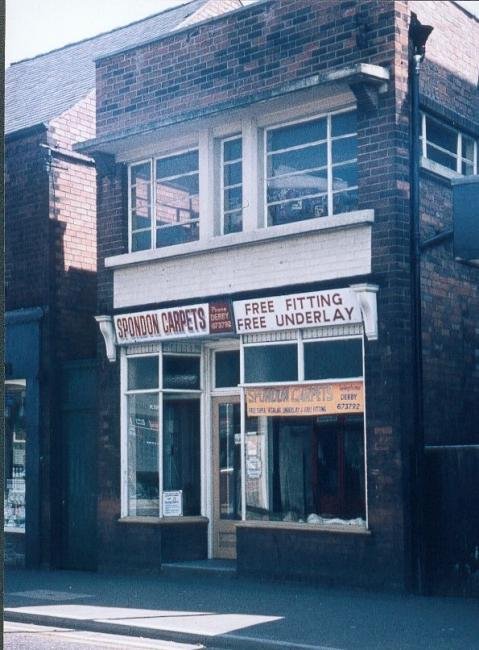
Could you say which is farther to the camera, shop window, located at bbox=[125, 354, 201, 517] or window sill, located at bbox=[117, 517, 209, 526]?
shop window, located at bbox=[125, 354, 201, 517]

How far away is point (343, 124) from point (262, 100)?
1105 mm

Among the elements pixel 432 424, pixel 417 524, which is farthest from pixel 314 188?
pixel 417 524

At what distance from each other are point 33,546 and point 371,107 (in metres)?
8.81

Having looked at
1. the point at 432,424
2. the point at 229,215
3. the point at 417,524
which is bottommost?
the point at 417,524

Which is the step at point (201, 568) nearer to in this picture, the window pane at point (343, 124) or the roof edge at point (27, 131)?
the window pane at point (343, 124)

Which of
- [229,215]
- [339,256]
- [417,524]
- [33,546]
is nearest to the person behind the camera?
[417,524]

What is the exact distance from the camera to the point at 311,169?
1324 cm

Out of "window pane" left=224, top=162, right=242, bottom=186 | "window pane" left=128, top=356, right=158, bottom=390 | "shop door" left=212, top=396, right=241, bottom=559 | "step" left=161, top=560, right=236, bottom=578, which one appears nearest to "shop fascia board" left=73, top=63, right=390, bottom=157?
"window pane" left=224, top=162, right=242, bottom=186

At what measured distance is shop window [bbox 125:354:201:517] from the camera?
1470 centimetres

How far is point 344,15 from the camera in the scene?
42.2 feet

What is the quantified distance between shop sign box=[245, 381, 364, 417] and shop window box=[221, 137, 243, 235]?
2.40 meters

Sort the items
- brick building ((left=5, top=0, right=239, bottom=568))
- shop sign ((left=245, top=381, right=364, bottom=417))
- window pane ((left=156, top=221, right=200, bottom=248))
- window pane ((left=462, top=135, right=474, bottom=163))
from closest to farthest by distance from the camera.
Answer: shop sign ((left=245, top=381, right=364, bottom=417)) → window pane ((left=462, top=135, right=474, bottom=163)) → window pane ((left=156, top=221, right=200, bottom=248)) → brick building ((left=5, top=0, right=239, bottom=568))

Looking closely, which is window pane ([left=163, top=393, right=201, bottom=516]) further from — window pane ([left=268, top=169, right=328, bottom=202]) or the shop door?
window pane ([left=268, top=169, right=328, bottom=202])

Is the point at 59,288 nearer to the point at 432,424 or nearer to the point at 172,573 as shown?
the point at 172,573
